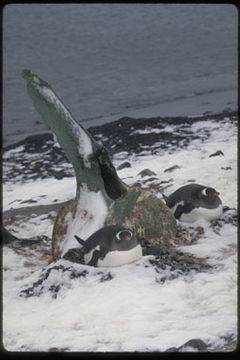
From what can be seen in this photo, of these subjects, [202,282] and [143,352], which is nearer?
[143,352]

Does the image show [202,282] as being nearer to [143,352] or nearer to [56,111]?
[143,352]

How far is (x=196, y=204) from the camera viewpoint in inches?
258

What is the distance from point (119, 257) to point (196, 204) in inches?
60.9

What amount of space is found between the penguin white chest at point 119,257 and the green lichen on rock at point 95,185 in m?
0.69

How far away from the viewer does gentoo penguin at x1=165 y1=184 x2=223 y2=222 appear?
648 centimetres

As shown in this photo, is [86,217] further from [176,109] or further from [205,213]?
[176,109]

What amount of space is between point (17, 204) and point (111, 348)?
Answer: 205 inches

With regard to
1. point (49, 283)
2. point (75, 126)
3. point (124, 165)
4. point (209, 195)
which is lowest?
point (49, 283)

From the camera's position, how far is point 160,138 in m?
11.2

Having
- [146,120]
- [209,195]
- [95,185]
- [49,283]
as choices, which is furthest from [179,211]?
[146,120]

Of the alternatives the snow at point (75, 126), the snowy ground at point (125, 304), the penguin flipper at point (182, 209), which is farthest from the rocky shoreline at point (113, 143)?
the snow at point (75, 126)

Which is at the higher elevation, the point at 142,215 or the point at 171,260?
the point at 142,215

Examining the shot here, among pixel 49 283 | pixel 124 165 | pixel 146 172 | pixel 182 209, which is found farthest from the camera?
pixel 124 165

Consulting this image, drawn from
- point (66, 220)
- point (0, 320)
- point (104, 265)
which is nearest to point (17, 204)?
point (66, 220)
